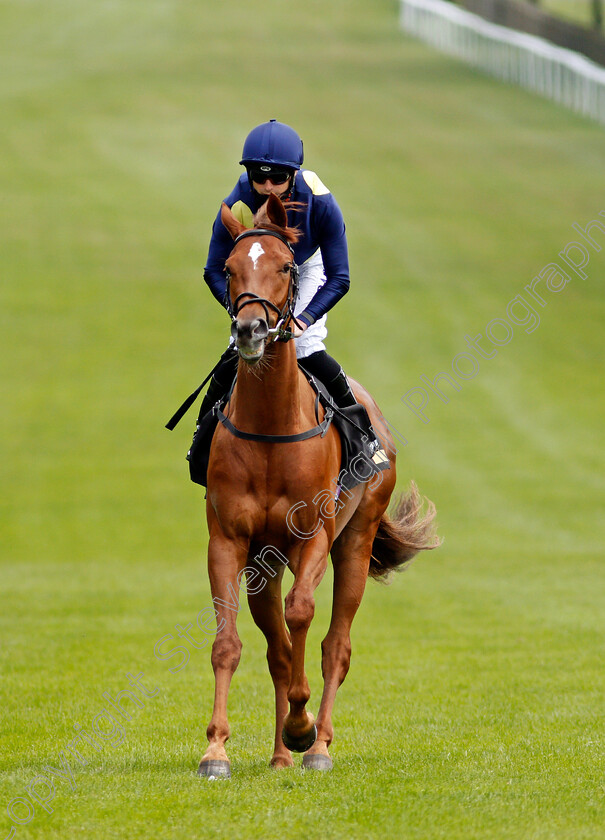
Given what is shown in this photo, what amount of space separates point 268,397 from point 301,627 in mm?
1297

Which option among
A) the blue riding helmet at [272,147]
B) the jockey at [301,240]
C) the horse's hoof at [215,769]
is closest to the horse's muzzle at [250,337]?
the jockey at [301,240]

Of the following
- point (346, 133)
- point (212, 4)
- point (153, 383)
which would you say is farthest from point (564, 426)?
point (212, 4)

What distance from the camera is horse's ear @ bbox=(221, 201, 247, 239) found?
6.63 metres

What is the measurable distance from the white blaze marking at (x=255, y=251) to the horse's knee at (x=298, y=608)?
6.00 ft

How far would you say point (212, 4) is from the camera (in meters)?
65.3

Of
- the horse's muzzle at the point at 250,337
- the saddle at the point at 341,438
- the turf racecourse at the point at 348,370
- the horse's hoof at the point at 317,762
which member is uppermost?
the horse's muzzle at the point at 250,337

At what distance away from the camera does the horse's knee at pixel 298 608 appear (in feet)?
21.9

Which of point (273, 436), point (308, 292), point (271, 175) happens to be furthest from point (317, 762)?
point (271, 175)

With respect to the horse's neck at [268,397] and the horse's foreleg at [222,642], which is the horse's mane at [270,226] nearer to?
the horse's neck at [268,397]

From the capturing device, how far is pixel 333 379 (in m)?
7.83

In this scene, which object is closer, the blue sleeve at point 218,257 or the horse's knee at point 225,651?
the horse's knee at point 225,651

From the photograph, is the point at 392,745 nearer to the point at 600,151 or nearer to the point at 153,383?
the point at 153,383

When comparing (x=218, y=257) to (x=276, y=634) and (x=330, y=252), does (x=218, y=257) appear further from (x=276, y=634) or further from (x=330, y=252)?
(x=276, y=634)

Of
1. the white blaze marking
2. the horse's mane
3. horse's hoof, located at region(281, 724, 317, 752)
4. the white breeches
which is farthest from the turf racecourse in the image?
the horse's mane
